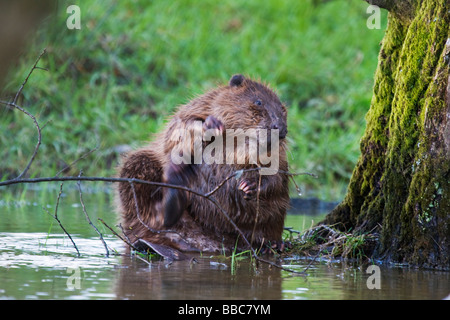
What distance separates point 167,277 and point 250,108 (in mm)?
1413

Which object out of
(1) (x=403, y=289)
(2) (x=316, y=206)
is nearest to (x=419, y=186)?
(1) (x=403, y=289)

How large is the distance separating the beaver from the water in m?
0.28

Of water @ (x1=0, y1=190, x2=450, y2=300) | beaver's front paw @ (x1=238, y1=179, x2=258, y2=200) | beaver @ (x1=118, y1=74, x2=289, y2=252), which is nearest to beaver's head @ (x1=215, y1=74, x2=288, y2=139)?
beaver @ (x1=118, y1=74, x2=289, y2=252)

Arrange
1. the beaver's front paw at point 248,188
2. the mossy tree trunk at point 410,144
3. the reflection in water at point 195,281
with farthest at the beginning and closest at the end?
the beaver's front paw at point 248,188
the mossy tree trunk at point 410,144
the reflection in water at point 195,281

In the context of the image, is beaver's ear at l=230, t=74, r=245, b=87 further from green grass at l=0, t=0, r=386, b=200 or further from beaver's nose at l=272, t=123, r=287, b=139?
green grass at l=0, t=0, r=386, b=200

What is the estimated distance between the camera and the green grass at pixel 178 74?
27.1ft

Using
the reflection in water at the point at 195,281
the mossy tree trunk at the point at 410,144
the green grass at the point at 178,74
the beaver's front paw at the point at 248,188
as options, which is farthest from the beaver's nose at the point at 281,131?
the green grass at the point at 178,74

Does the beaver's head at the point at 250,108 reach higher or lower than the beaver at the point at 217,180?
higher

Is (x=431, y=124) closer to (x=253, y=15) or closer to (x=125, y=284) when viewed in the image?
(x=125, y=284)

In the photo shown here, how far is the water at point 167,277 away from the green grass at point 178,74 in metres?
3.56

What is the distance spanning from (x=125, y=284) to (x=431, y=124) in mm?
1681

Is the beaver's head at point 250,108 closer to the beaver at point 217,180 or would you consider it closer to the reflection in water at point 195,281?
the beaver at point 217,180

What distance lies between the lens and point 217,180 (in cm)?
442
